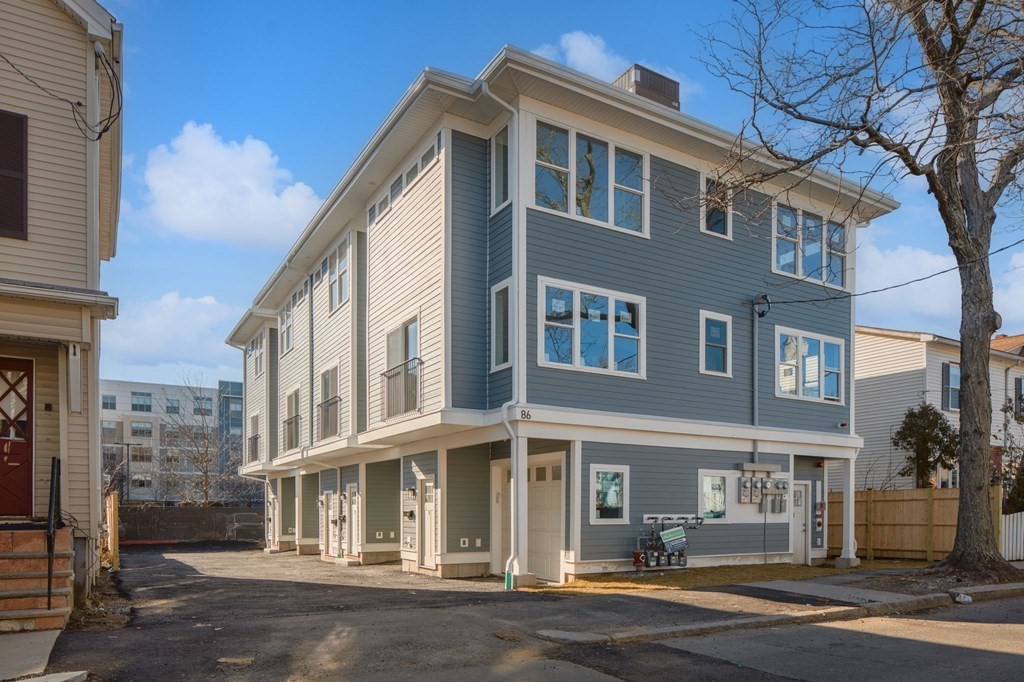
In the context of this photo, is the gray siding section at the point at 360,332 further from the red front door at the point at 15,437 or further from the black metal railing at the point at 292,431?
the red front door at the point at 15,437

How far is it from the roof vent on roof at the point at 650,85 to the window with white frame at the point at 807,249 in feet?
11.8

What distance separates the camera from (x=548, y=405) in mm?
14789

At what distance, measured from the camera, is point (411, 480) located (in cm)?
1872

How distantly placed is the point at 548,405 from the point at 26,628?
8.39 m

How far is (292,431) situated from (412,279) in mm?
11678

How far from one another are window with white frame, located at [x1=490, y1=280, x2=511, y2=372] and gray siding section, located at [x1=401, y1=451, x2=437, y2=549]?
3.04 meters

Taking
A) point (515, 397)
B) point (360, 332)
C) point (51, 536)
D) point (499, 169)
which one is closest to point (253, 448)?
point (360, 332)

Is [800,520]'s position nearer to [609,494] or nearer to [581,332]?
[609,494]

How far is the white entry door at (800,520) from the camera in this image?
64.4 ft

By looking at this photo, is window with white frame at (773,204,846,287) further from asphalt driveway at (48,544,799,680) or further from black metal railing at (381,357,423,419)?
asphalt driveway at (48,544,799,680)

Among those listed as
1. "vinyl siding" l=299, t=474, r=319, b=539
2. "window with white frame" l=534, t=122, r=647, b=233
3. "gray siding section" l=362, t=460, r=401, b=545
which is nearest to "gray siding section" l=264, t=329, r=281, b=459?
"vinyl siding" l=299, t=474, r=319, b=539

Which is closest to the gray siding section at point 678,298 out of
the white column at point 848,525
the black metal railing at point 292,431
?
the white column at point 848,525

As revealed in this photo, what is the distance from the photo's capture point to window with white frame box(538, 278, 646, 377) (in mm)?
15148

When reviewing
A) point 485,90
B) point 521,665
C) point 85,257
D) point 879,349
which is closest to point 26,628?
point 85,257
